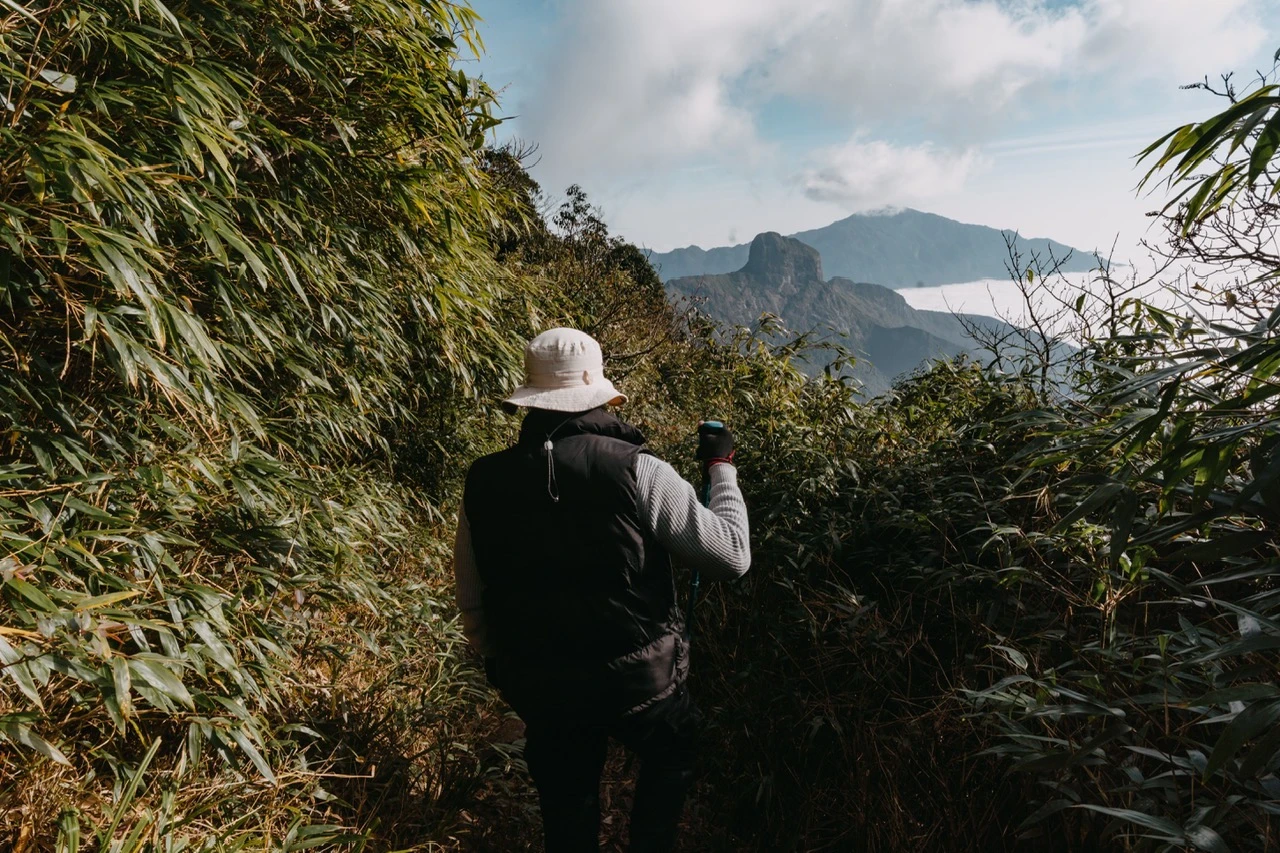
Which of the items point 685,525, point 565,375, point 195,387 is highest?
point 565,375

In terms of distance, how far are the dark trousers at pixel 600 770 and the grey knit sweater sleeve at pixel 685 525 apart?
0.48 meters

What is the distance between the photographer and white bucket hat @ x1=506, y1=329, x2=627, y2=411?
6.78 feet

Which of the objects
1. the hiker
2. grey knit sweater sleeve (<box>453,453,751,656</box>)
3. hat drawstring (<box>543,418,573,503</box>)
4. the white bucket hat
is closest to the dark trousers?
the hiker

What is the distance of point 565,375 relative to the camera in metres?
2.13

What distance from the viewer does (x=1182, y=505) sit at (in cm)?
235

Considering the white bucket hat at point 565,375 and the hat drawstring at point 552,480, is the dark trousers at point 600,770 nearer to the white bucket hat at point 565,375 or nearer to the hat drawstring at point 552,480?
the hat drawstring at point 552,480

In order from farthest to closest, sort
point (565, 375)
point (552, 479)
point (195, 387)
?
point (195, 387) → point (565, 375) → point (552, 479)

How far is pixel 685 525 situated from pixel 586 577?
0.33m

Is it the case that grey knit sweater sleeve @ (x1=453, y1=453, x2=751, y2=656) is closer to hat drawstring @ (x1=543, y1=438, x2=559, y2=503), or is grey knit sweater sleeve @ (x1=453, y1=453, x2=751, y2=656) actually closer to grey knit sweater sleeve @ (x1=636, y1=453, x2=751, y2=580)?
grey knit sweater sleeve @ (x1=636, y1=453, x2=751, y2=580)

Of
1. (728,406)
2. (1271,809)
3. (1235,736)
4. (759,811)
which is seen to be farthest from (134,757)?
(728,406)

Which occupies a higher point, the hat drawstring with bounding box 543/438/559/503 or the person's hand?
the person's hand

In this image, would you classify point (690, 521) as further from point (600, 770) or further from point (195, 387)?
point (195, 387)

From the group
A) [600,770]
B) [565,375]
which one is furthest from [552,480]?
[600,770]

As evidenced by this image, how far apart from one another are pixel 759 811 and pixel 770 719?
0.37 meters
